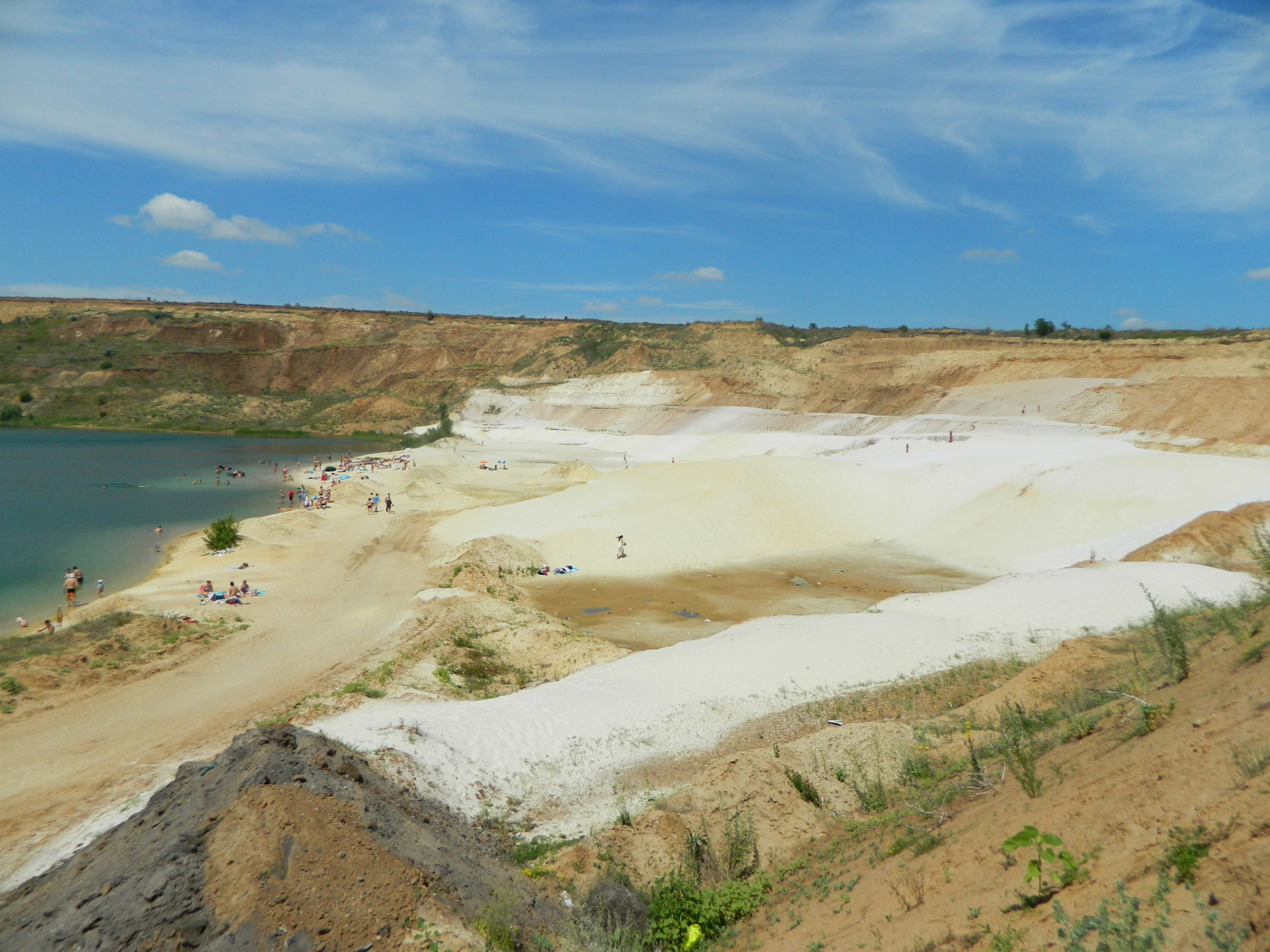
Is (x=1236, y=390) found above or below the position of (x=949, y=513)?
above

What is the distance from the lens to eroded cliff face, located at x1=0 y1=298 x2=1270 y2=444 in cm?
5256

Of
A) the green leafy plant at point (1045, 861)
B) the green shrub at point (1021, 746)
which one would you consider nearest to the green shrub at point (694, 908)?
the green shrub at point (1021, 746)

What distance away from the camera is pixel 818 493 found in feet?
121

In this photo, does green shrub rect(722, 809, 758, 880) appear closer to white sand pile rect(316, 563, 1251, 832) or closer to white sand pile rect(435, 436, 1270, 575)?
A: white sand pile rect(316, 563, 1251, 832)

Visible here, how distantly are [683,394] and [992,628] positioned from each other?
6566cm

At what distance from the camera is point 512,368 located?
115938mm

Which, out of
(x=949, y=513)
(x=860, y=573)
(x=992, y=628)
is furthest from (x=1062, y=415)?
(x=992, y=628)

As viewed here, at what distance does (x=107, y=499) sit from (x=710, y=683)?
4609cm

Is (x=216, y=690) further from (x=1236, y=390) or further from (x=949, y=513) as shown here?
(x=1236, y=390)

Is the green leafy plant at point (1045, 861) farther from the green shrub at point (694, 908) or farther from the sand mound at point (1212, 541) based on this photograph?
the sand mound at point (1212, 541)

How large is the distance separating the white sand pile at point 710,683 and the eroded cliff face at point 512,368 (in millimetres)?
28852

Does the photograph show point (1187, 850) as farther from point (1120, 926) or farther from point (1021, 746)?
point (1021, 746)

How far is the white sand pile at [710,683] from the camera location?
12398 millimetres

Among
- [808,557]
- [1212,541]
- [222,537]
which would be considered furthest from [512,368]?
[1212,541]
